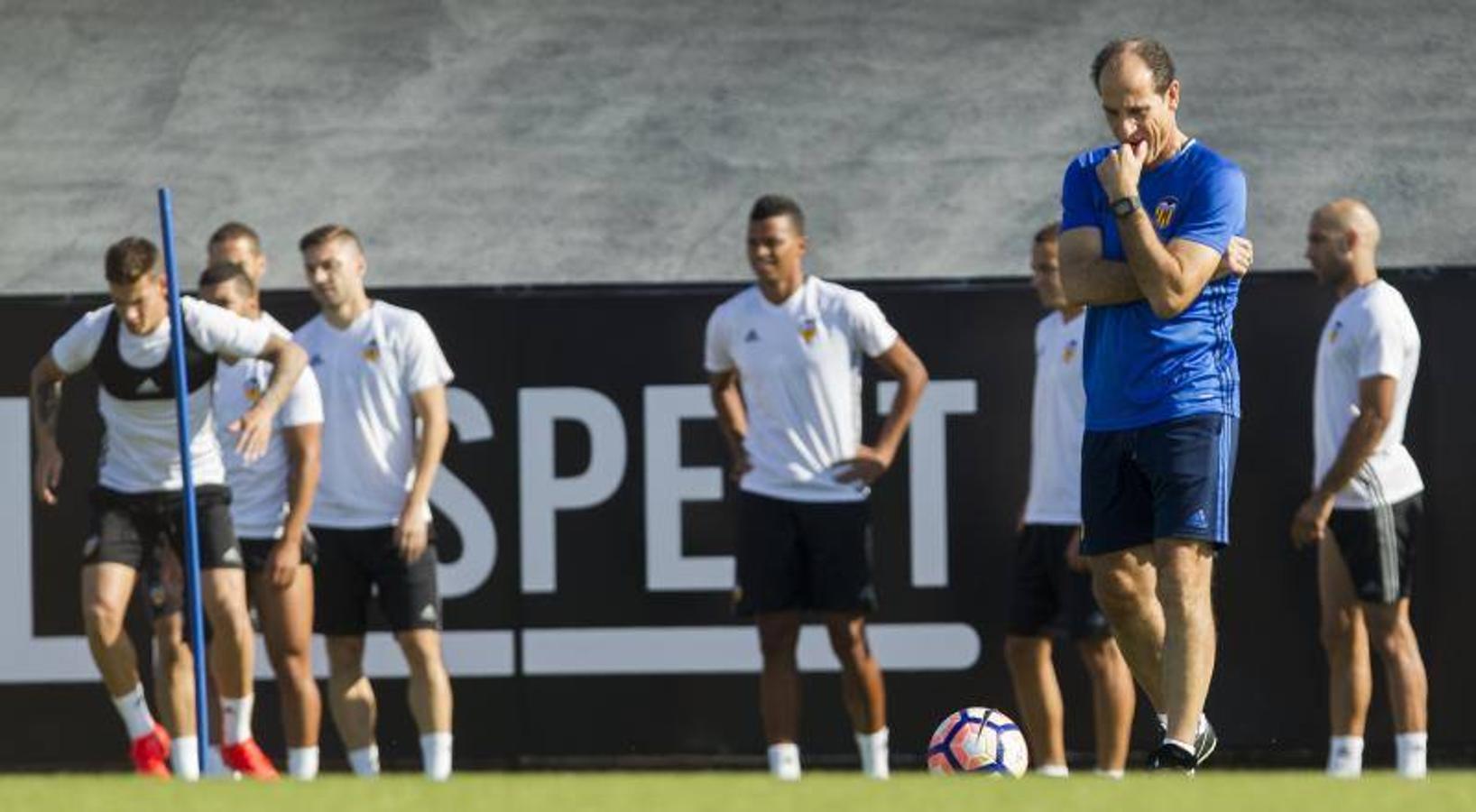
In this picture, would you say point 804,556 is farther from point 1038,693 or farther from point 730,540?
point 1038,693

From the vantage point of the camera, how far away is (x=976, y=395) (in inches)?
455

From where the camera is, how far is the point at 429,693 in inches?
417

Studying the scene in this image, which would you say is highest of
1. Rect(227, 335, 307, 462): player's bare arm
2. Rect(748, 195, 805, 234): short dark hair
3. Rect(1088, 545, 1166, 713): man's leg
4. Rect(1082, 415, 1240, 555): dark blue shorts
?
Rect(748, 195, 805, 234): short dark hair

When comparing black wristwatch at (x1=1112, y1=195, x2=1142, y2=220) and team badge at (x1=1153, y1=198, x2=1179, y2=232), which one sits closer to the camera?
black wristwatch at (x1=1112, y1=195, x2=1142, y2=220)

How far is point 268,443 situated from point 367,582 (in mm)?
641

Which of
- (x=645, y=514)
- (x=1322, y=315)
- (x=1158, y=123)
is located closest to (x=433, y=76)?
(x=645, y=514)

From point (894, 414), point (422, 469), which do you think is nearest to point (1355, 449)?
point (894, 414)

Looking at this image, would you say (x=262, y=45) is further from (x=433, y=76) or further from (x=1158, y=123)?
(x=1158, y=123)

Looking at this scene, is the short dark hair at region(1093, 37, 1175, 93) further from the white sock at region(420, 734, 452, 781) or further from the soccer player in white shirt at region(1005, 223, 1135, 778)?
the white sock at region(420, 734, 452, 781)

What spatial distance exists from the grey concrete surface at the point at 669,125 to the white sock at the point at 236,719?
342 centimetres

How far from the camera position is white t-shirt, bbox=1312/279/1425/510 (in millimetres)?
10523

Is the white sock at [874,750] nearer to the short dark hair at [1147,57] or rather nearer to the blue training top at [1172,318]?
the blue training top at [1172,318]

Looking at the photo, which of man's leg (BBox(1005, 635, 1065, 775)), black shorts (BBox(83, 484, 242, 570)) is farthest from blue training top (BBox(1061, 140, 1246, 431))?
black shorts (BBox(83, 484, 242, 570))

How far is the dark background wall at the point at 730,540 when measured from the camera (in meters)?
11.4
